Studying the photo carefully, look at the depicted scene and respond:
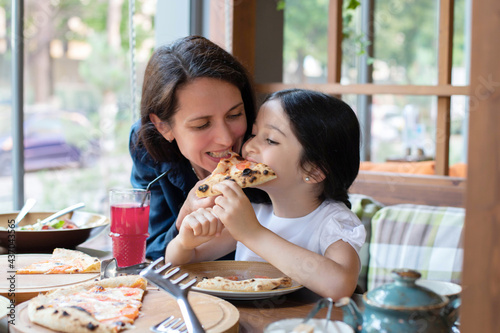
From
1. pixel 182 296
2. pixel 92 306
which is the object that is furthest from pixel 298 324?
pixel 92 306

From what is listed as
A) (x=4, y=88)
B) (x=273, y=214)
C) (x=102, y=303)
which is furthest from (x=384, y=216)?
(x=4, y=88)

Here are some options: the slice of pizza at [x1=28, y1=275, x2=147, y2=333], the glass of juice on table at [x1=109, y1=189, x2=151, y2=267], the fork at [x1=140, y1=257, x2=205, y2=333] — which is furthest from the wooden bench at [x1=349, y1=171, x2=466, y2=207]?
the fork at [x1=140, y1=257, x2=205, y2=333]

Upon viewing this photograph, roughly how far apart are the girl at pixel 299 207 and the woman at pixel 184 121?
0.16 metres

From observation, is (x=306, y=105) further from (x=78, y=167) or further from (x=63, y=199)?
(x=78, y=167)

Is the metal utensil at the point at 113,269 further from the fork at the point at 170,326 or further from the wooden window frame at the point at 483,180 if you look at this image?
the wooden window frame at the point at 483,180

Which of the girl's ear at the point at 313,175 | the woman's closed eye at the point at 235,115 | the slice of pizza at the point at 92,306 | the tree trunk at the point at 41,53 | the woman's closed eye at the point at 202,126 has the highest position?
the tree trunk at the point at 41,53

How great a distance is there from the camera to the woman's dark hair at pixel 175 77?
75.3 inches

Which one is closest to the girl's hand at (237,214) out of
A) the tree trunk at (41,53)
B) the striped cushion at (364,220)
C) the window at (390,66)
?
the window at (390,66)

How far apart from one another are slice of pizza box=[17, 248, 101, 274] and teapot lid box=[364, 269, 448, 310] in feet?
2.97

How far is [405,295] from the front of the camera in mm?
873

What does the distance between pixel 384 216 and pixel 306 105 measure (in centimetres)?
104

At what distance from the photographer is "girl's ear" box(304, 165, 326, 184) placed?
5.55ft

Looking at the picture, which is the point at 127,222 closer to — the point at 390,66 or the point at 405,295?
the point at 405,295

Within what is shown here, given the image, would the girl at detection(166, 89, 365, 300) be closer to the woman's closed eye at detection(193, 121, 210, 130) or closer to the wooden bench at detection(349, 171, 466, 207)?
the woman's closed eye at detection(193, 121, 210, 130)
